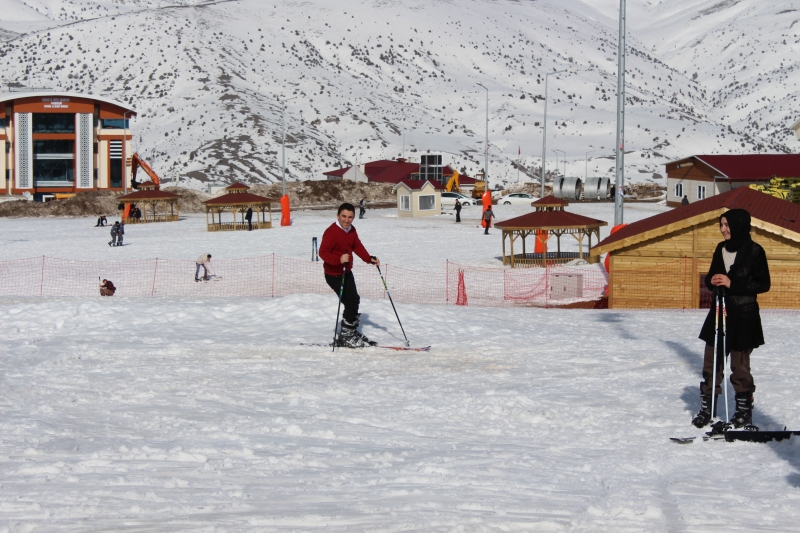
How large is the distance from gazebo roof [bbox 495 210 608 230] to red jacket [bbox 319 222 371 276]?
20618mm

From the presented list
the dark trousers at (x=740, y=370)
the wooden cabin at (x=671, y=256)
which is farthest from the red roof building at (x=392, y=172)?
the dark trousers at (x=740, y=370)

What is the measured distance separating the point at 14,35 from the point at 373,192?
109 m

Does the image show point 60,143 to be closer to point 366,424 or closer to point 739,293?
point 366,424

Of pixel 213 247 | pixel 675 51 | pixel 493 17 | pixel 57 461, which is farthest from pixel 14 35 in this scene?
pixel 57 461

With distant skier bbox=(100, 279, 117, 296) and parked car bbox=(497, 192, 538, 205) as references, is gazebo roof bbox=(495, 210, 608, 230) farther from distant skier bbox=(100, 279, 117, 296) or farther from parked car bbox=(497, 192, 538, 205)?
parked car bbox=(497, 192, 538, 205)

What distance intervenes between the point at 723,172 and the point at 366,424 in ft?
178

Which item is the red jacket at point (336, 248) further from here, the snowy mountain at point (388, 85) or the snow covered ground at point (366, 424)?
the snowy mountain at point (388, 85)

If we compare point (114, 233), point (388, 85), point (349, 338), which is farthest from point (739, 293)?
point (388, 85)

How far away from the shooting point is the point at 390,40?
483 feet

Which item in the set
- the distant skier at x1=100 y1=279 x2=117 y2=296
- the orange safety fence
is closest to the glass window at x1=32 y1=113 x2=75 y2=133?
the orange safety fence

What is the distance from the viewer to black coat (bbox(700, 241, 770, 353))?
25.8 feet

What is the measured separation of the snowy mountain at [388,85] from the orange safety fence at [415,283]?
55.9 meters

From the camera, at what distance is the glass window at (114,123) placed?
84812 millimetres

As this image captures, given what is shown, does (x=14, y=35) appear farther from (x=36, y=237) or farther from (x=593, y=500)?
(x=593, y=500)
